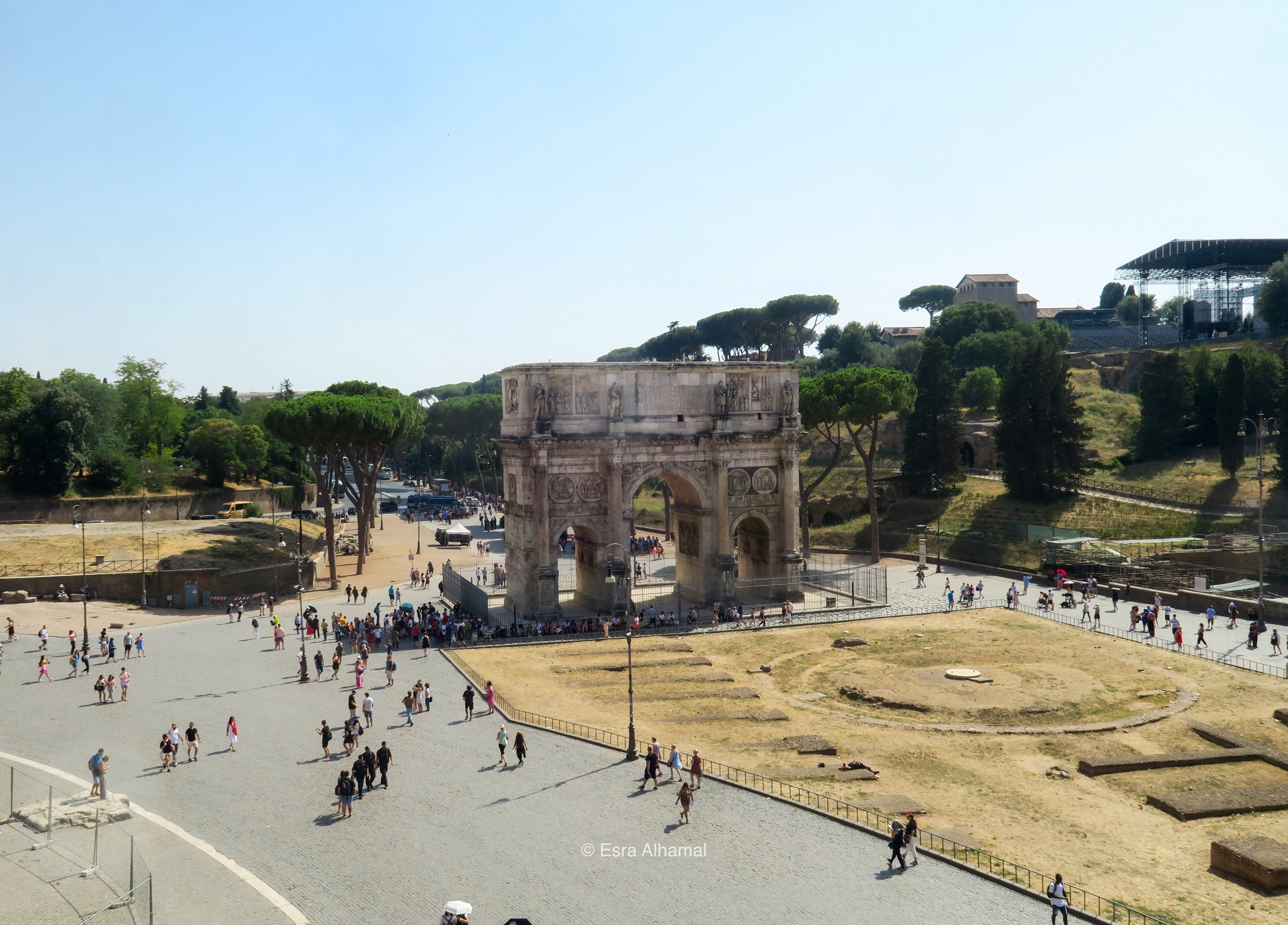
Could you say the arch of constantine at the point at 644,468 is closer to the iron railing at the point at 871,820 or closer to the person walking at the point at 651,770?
the iron railing at the point at 871,820

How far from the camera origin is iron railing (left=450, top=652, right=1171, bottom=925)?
18.8 metres

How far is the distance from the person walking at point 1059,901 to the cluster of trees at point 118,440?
6192cm

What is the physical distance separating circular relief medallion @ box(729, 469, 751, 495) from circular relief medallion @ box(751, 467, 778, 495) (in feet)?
0.92

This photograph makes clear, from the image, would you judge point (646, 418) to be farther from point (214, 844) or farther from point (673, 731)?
point (214, 844)

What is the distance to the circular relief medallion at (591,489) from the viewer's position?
4934 cm

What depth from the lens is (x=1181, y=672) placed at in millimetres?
37031

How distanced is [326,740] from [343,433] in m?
37.9

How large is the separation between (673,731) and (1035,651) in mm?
17999

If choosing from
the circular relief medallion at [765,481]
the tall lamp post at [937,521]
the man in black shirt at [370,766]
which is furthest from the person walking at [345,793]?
the tall lamp post at [937,521]

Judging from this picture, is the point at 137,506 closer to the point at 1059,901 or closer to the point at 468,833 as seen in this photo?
the point at 468,833

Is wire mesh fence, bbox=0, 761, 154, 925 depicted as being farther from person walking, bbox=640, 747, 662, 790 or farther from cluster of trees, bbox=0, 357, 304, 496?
cluster of trees, bbox=0, 357, 304, 496

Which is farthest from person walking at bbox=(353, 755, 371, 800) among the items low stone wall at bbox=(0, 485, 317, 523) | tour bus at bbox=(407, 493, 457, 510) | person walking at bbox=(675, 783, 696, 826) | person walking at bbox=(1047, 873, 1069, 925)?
tour bus at bbox=(407, 493, 457, 510)

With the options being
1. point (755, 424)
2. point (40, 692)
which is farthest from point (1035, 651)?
point (40, 692)

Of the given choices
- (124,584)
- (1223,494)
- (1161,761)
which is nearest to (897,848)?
(1161,761)
